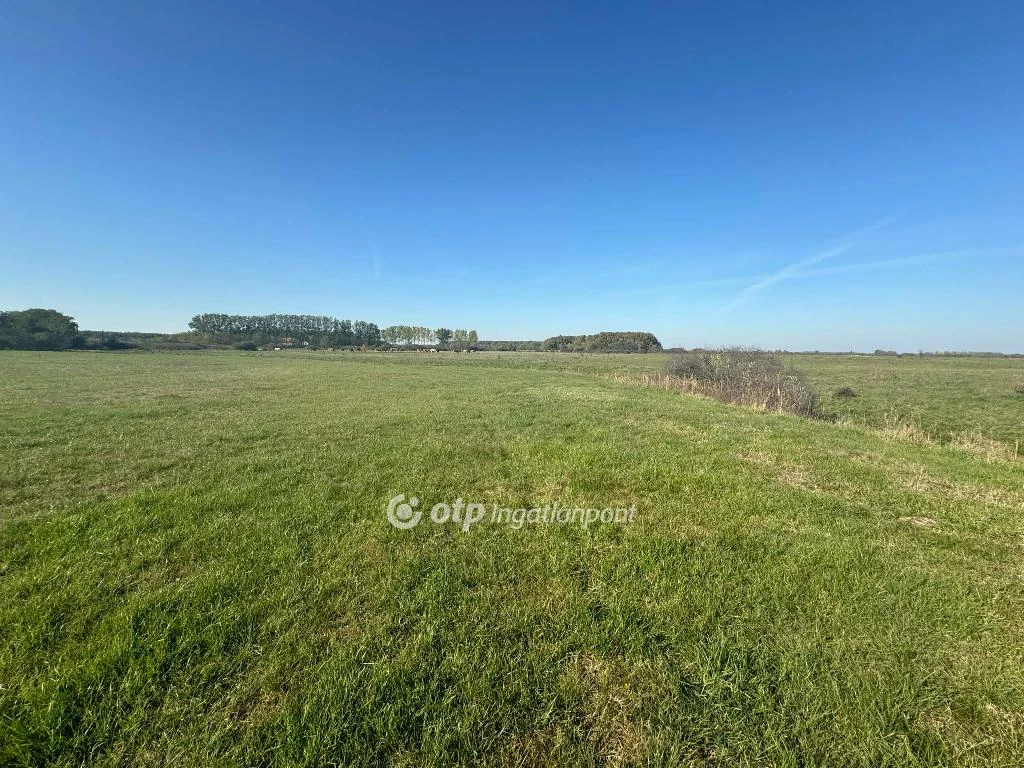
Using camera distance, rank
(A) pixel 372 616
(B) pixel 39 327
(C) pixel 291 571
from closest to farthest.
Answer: (A) pixel 372 616, (C) pixel 291 571, (B) pixel 39 327

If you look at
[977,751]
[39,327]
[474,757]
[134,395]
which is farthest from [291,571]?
[39,327]

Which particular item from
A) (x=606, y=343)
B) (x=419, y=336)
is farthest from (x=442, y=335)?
(x=606, y=343)

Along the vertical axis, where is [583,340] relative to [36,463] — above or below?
above

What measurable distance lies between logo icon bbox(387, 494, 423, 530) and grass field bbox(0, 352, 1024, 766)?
0.85ft

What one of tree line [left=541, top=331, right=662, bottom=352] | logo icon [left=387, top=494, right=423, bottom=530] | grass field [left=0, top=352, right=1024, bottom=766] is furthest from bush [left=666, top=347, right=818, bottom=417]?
tree line [left=541, top=331, right=662, bottom=352]

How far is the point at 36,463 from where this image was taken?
25.9 feet

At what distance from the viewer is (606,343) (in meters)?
135

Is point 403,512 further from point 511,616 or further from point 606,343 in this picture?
point 606,343

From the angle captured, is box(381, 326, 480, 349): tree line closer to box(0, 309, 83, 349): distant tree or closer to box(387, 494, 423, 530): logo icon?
box(0, 309, 83, 349): distant tree

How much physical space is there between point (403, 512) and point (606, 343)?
134m

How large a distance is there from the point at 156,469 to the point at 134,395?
49.7ft

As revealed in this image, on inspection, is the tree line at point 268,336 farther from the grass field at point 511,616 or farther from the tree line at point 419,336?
the grass field at point 511,616

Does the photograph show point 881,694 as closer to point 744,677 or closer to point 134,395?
point 744,677

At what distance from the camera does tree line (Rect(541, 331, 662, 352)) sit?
126625 mm
